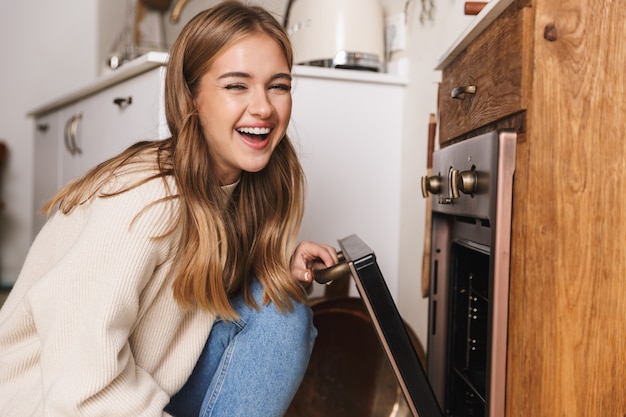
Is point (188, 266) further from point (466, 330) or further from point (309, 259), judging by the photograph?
point (466, 330)

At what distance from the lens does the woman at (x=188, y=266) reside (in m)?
0.99

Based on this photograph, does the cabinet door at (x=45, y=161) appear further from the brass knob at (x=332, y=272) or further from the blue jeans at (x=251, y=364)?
the brass knob at (x=332, y=272)

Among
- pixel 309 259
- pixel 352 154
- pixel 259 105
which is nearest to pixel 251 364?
pixel 309 259

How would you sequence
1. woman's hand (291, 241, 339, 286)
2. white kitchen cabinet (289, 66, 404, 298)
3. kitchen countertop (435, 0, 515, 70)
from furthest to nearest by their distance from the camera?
white kitchen cabinet (289, 66, 404, 298)
woman's hand (291, 241, 339, 286)
kitchen countertop (435, 0, 515, 70)

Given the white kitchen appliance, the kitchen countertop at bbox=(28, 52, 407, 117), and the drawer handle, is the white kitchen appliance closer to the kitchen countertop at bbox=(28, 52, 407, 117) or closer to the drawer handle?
the kitchen countertop at bbox=(28, 52, 407, 117)

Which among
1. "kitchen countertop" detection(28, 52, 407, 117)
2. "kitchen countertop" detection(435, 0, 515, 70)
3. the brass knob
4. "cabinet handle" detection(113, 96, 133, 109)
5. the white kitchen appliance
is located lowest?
the brass knob

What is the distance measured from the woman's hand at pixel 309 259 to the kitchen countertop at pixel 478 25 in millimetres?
407

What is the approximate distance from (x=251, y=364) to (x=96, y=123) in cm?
116

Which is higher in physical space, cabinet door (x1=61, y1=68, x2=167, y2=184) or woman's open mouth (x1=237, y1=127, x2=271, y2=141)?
cabinet door (x1=61, y1=68, x2=167, y2=184)

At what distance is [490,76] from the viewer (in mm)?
981

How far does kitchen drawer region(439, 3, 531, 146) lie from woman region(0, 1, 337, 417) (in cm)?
29

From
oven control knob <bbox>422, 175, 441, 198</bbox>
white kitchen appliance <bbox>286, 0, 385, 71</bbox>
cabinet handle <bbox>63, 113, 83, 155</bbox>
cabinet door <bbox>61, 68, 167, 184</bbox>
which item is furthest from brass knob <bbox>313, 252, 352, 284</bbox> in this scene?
cabinet handle <bbox>63, 113, 83, 155</bbox>

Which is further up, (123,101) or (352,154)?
(123,101)

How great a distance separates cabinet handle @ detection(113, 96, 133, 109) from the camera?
5.92 ft
